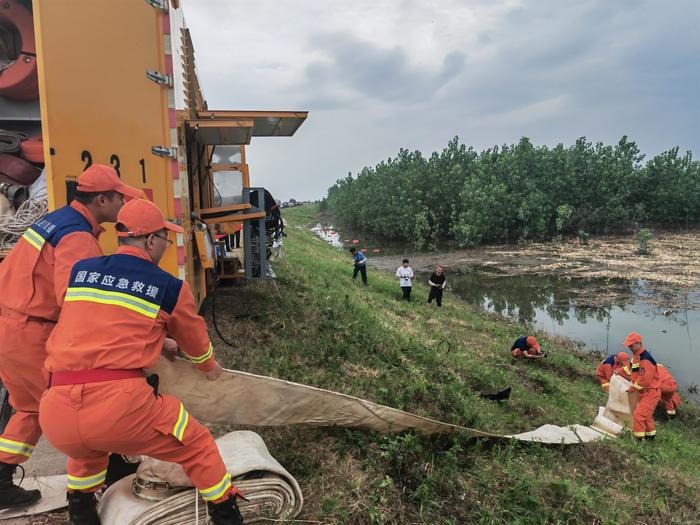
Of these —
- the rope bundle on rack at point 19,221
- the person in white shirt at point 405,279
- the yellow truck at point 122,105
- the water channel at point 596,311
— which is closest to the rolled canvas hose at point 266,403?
the yellow truck at point 122,105

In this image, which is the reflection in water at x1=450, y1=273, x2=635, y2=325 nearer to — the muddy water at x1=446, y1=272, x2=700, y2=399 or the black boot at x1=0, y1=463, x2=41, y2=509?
the muddy water at x1=446, y1=272, x2=700, y2=399

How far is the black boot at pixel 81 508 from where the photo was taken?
2.22 m

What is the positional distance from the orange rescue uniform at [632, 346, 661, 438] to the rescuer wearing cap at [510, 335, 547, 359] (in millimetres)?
2332

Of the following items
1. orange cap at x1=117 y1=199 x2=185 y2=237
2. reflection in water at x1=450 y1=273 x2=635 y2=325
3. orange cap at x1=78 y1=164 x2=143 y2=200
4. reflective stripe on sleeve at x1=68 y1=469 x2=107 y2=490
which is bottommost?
reflection in water at x1=450 y1=273 x2=635 y2=325

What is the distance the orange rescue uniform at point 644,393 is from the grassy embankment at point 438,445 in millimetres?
245

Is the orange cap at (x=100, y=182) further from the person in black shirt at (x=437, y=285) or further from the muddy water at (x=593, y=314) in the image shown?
the person in black shirt at (x=437, y=285)

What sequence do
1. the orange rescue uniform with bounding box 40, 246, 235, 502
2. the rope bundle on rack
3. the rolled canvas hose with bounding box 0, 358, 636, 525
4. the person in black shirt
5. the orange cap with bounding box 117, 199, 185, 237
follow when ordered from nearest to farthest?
the orange rescue uniform with bounding box 40, 246, 235, 502 < the orange cap with bounding box 117, 199, 185, 237 < the rolled canvas hose with bounding box 0, 358, 636, 525 < the rope bundle on rack < the person in black shirt

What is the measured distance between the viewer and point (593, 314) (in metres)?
14.1

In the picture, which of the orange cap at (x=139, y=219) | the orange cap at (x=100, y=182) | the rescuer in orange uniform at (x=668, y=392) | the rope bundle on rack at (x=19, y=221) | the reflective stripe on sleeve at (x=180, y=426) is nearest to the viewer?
the reflective stripe on sleeve at (x=180, y=426)

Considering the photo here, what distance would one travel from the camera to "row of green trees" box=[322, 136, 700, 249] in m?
35.0

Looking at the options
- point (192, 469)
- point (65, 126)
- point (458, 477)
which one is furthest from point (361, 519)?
point (65, 126)

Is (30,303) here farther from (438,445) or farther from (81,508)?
(438,445)

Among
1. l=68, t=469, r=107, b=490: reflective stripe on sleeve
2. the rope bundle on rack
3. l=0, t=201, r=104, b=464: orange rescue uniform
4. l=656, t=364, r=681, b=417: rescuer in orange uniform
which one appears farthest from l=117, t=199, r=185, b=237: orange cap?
l=656, t=364, r=681, b=417: rescuer in orange uniform

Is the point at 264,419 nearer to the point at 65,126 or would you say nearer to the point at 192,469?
the point at 192,469
